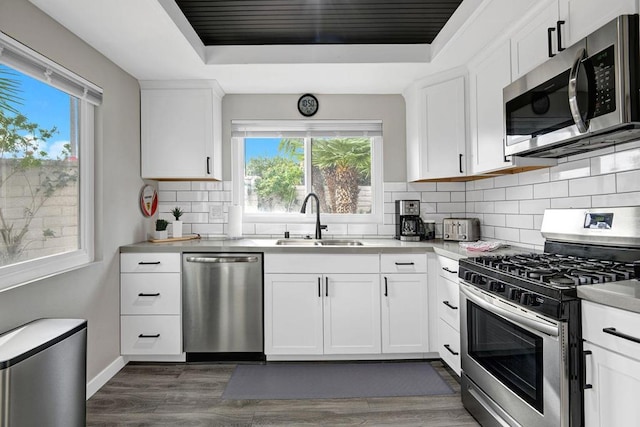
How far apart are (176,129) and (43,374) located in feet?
6.59

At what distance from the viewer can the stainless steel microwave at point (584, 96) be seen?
134 cm

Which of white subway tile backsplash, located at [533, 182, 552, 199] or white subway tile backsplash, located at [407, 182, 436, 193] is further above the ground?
white subway tile backsplash, located at [407, 182, 436, 193]

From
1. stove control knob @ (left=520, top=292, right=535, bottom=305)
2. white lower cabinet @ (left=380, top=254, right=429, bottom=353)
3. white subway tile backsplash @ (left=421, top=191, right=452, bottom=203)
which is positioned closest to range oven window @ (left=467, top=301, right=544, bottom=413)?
stove control knob @ (left=520, top=292, right=535, bottom=305)

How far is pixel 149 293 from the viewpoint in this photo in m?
2.69

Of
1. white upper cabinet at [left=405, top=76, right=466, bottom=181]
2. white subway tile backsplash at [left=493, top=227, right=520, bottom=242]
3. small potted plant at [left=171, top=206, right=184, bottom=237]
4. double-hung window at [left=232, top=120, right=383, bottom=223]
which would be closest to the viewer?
white subway tile backsplash at [left=493, top=227, right=520, bottom=242]

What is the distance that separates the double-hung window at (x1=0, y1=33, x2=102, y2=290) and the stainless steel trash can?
317mm

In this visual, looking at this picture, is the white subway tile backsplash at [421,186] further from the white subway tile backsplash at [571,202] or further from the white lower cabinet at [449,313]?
the white subway tile backsplash at [571,202]

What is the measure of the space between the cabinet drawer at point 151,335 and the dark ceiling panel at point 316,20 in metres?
2.12

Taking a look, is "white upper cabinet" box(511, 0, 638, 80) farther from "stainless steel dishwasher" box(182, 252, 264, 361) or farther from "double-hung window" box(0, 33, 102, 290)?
"double-hung window" box(0, 33, 102, 290)

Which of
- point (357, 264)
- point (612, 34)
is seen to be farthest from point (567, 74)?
point (357, 264)

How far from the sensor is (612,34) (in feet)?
4.50

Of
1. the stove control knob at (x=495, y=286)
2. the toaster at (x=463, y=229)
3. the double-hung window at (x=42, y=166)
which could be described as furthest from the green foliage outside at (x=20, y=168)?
the toaster at (x=463, y=229)

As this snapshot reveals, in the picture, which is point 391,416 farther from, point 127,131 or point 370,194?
point 127,131

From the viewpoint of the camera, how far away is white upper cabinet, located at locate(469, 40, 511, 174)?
2.24 metres
